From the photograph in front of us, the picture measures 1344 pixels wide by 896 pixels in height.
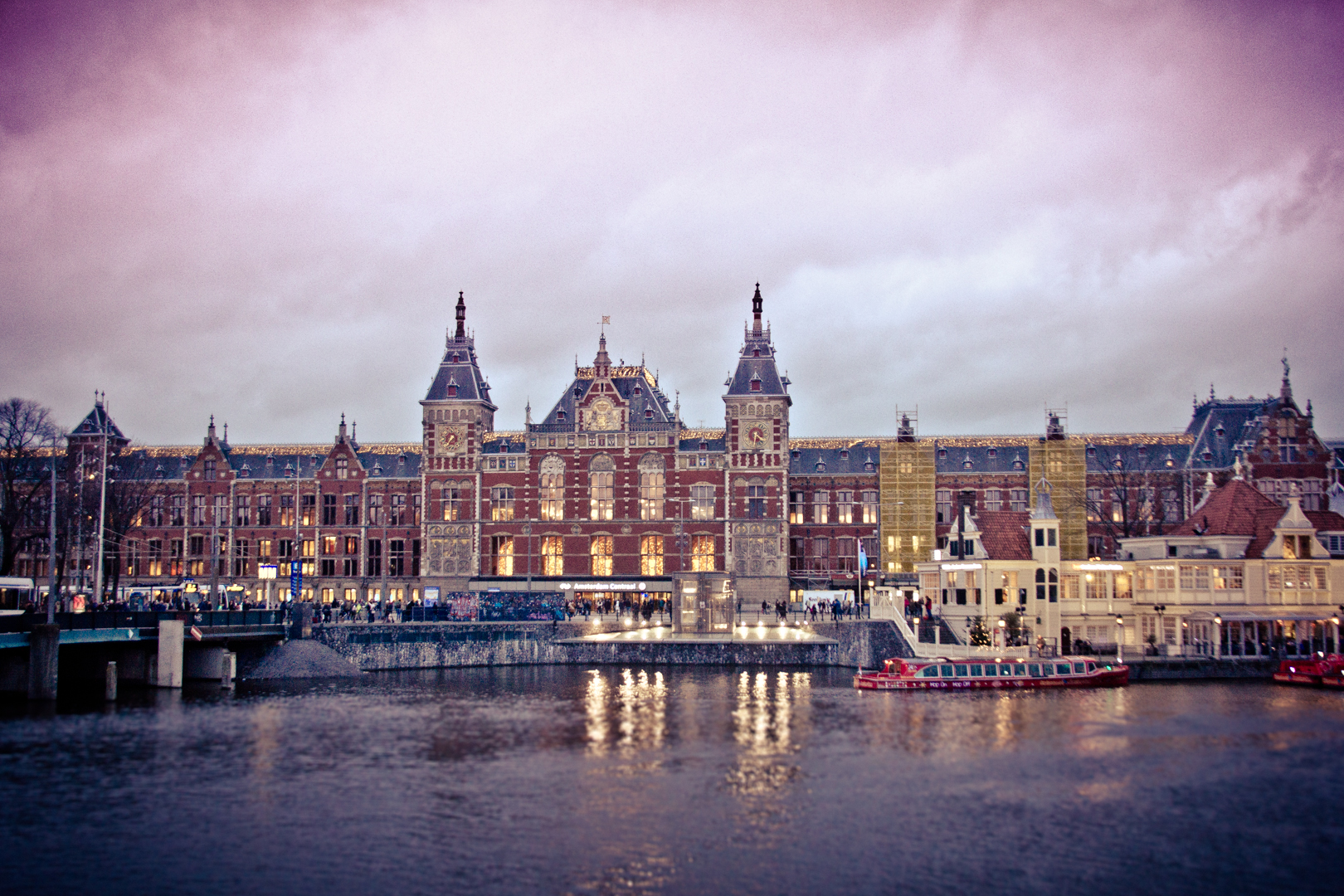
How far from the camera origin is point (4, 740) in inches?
1940

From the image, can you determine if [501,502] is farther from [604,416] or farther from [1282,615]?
[1282,615]

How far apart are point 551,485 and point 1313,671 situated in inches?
2407

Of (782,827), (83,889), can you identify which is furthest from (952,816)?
(83,889)

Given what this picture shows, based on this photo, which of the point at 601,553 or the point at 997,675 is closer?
the point at 997,675

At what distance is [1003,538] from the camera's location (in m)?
79.4

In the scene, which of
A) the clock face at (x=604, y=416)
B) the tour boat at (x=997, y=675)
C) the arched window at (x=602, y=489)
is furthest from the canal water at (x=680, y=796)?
the clock face at (x=604, y=416)

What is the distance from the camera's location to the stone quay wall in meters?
79.3

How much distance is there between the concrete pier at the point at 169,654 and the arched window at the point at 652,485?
1743 inches

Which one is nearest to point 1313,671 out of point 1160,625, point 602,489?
point 1160,625

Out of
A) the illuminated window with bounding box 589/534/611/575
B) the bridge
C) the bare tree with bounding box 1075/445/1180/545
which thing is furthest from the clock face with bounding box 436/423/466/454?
the bare tree with bounding box 1075/445/1180/545

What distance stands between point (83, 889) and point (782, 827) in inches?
734

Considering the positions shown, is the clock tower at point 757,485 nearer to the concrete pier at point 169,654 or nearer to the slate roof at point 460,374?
the slate roof at point 460,374

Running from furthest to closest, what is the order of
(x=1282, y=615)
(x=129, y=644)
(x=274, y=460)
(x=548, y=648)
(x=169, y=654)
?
(x=274, y=460), (x=548, y=648), (x=1282, y=615), (x=129, y=644), (x=169, y=654)

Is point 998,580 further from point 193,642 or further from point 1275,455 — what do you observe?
point 193,642
